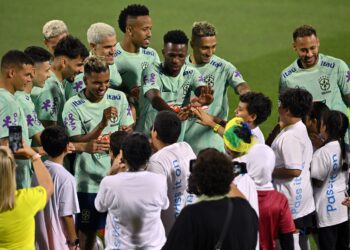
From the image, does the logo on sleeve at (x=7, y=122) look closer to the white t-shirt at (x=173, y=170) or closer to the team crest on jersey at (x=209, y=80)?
the white t-shirt at (x=173, y=170)

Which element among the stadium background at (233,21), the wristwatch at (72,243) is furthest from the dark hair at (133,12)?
the stadium background at (233,21)

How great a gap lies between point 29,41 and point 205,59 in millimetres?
6230

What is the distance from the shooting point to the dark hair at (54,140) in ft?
22.4

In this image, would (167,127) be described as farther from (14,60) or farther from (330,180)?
(330,180)

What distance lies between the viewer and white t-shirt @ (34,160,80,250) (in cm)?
676

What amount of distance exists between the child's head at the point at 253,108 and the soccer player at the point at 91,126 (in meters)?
0.99

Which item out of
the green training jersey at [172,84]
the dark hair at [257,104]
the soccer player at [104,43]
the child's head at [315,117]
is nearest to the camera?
the dark hair at [257,104]

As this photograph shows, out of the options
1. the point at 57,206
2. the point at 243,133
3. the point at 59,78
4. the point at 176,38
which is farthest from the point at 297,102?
the point at 59,78

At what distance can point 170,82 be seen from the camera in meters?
8.42

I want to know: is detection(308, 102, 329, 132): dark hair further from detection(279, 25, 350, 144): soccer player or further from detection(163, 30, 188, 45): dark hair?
detection(163, 30, 188, 45): dark hair

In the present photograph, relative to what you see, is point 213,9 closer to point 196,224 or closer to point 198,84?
point 198,84

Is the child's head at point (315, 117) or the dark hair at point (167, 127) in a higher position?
the dark hair at point (167, 127)

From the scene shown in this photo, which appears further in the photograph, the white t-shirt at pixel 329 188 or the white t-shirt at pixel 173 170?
the white t-shirt at pixel 329 188

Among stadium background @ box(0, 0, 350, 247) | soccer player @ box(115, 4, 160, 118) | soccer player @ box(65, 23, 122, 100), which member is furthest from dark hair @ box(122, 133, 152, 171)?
stadium background @ box(0, 0, 350, 247)
